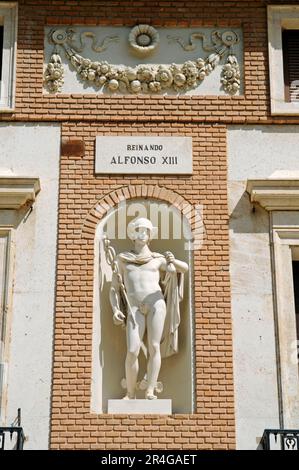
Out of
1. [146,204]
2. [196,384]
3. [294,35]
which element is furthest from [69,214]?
[294,35]

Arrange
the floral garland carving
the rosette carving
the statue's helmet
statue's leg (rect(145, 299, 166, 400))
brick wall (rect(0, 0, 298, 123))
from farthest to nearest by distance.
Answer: the rosette carving → the floral garland carving → brick wall (rect(0, 0, 298, 123)) → the statue's helmet → statue's leg (rect(145, 299, 166, 400))

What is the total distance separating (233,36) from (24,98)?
122 inches

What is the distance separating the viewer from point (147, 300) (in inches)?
593

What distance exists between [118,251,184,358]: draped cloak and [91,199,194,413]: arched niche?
0.13m

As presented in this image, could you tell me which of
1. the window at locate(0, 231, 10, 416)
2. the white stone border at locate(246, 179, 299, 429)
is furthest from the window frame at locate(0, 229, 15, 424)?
the white stone border at locate(246, 179, 299, 429)

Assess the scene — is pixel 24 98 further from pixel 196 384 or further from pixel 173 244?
pixel 196 384

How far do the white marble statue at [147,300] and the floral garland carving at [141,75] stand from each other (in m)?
2.14

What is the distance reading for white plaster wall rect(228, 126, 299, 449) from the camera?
1455 cm

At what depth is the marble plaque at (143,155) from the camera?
52.2 ft

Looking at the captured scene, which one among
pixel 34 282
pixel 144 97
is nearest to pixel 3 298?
pixel 34 282

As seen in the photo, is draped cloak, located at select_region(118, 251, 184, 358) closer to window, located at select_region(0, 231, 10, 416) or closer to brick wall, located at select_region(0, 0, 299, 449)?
brick wall, located at select_region(0, 0, 299, 449)

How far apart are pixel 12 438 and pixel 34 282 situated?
214 cm

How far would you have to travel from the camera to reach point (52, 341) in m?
14.9

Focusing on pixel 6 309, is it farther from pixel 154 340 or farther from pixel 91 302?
pixel 154 340
